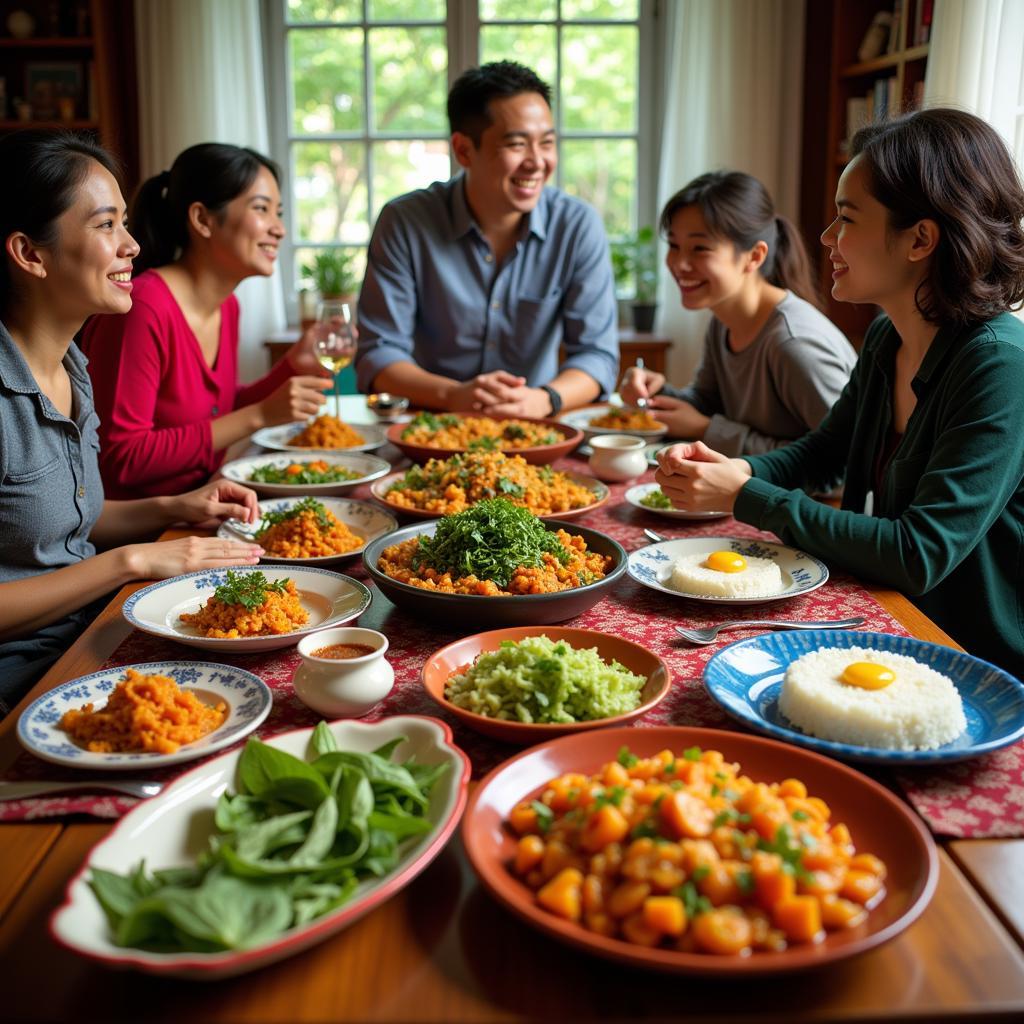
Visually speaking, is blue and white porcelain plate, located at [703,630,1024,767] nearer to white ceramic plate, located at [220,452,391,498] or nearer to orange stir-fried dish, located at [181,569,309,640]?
orange stir-fried dish, located at [181,569,309,640]

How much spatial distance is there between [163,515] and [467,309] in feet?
5.93

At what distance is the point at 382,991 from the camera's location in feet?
2.78

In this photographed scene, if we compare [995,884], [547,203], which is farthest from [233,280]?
[995,884]

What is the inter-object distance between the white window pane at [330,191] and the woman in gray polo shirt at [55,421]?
4.01 meters

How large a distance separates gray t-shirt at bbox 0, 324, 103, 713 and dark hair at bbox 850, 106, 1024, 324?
160cm

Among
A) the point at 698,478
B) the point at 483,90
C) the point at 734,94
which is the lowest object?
the point at 698,478

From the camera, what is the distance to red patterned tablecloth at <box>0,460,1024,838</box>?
1.10 metres

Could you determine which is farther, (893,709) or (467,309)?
(467,309)

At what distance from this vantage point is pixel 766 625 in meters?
1.59

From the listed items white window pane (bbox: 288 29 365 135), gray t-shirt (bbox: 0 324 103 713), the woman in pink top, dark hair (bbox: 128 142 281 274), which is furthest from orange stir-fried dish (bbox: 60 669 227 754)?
white window pane (bbox: 288 29 365 135)

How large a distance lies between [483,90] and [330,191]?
280cm

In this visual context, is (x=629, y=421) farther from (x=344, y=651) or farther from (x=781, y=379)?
(x=344, y=651)

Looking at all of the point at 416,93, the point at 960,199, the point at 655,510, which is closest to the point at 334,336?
the point at 655,510

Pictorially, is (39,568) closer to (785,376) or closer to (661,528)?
(661,528)
